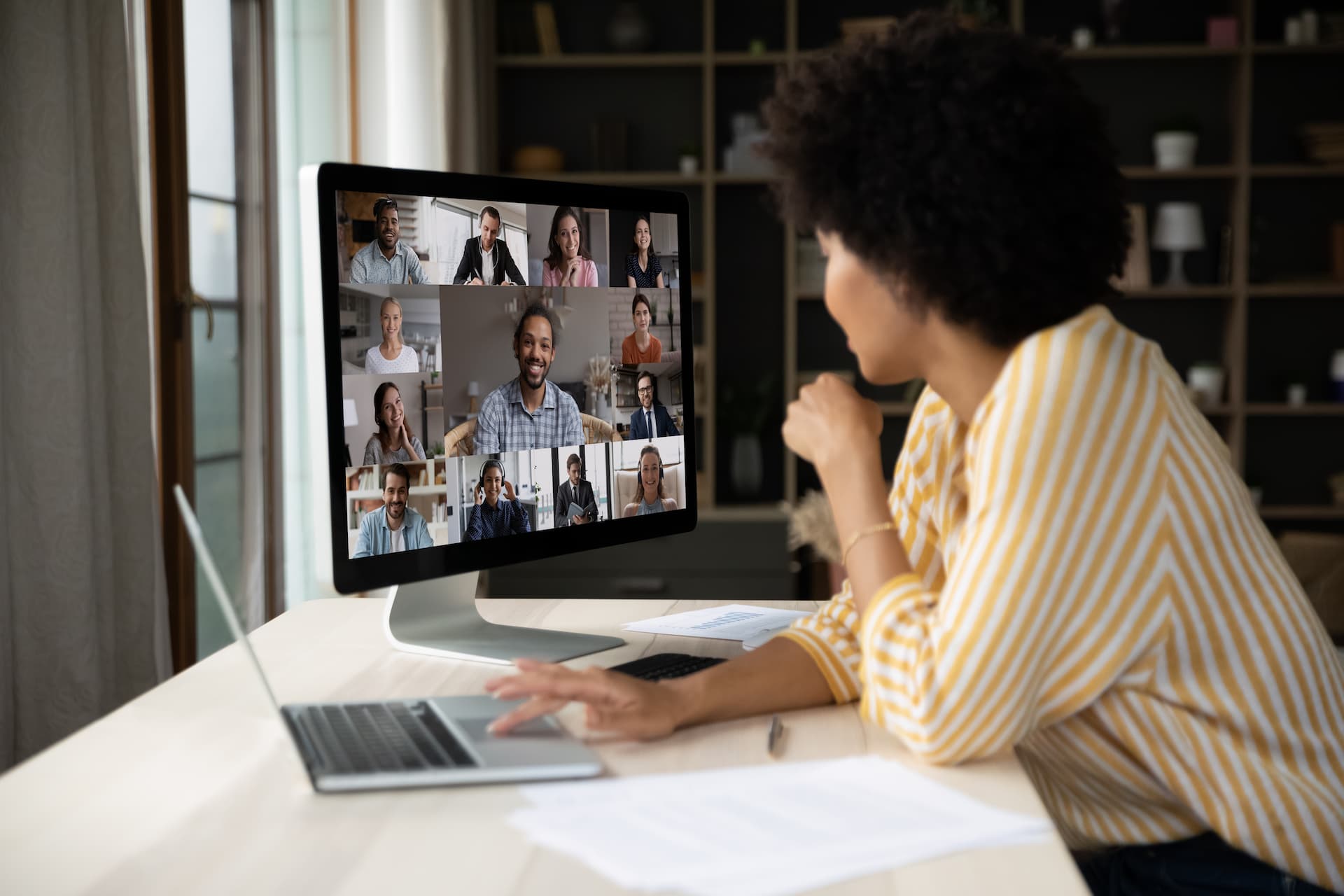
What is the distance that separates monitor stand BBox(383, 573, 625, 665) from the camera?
125 centimetres

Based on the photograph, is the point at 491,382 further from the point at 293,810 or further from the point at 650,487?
the point at 293,810

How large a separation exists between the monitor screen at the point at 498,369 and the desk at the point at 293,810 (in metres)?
0.18

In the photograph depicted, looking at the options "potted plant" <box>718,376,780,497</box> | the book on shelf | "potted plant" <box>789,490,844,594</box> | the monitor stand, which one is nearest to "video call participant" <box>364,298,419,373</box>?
the monitor stand

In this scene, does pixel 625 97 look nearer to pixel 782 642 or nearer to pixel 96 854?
pixel 782 642

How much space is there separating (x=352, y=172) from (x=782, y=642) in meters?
0.59

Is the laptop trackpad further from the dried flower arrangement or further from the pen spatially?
the dried flower arrangement

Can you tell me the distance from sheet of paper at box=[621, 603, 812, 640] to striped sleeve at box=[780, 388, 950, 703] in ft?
0.58

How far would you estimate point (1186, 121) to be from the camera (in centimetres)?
416

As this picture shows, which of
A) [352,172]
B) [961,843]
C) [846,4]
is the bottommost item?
[961,843]

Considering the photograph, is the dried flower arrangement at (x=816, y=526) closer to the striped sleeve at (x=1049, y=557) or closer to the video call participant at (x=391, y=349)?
the video call participant at (x=391, y=349)

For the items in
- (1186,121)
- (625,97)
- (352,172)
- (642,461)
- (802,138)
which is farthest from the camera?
(625,97)

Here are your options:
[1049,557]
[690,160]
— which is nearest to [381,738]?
[1049,557]

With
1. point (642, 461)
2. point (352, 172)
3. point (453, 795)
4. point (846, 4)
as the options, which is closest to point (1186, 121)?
point (846, 4)

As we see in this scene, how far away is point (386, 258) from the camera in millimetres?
1168
